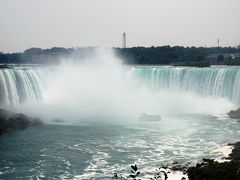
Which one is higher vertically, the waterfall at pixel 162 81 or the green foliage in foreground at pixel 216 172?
the waterfall at pixel 162 81

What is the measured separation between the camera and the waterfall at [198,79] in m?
31.9

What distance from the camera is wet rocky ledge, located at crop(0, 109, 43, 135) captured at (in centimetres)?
2375

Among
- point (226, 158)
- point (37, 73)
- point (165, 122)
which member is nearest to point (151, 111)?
point (165, 122)

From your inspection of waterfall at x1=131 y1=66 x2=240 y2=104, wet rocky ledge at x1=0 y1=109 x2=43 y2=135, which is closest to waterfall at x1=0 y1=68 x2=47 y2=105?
wet rocky ledge at x1=0 y1=109 x2=43 y2=135

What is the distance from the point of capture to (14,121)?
80.3 ft

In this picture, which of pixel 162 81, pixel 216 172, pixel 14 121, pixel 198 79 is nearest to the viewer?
pixel 216 172

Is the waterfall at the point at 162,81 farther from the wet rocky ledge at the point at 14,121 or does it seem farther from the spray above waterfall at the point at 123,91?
the wet rocky ledge at the point at 14,121

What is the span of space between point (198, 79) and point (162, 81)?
124 inches

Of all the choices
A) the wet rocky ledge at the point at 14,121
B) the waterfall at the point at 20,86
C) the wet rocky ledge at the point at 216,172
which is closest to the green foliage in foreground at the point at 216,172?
the wet rocky ledge at the point at 216,172

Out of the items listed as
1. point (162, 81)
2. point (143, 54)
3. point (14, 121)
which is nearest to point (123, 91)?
point (162, 81)

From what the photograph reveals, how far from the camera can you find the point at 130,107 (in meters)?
32.5

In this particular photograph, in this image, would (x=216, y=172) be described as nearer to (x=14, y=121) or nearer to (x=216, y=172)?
(x=216, y=172)

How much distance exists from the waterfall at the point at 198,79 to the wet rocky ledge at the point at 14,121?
12.8m

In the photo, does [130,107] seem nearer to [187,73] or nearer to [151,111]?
[151,111]
